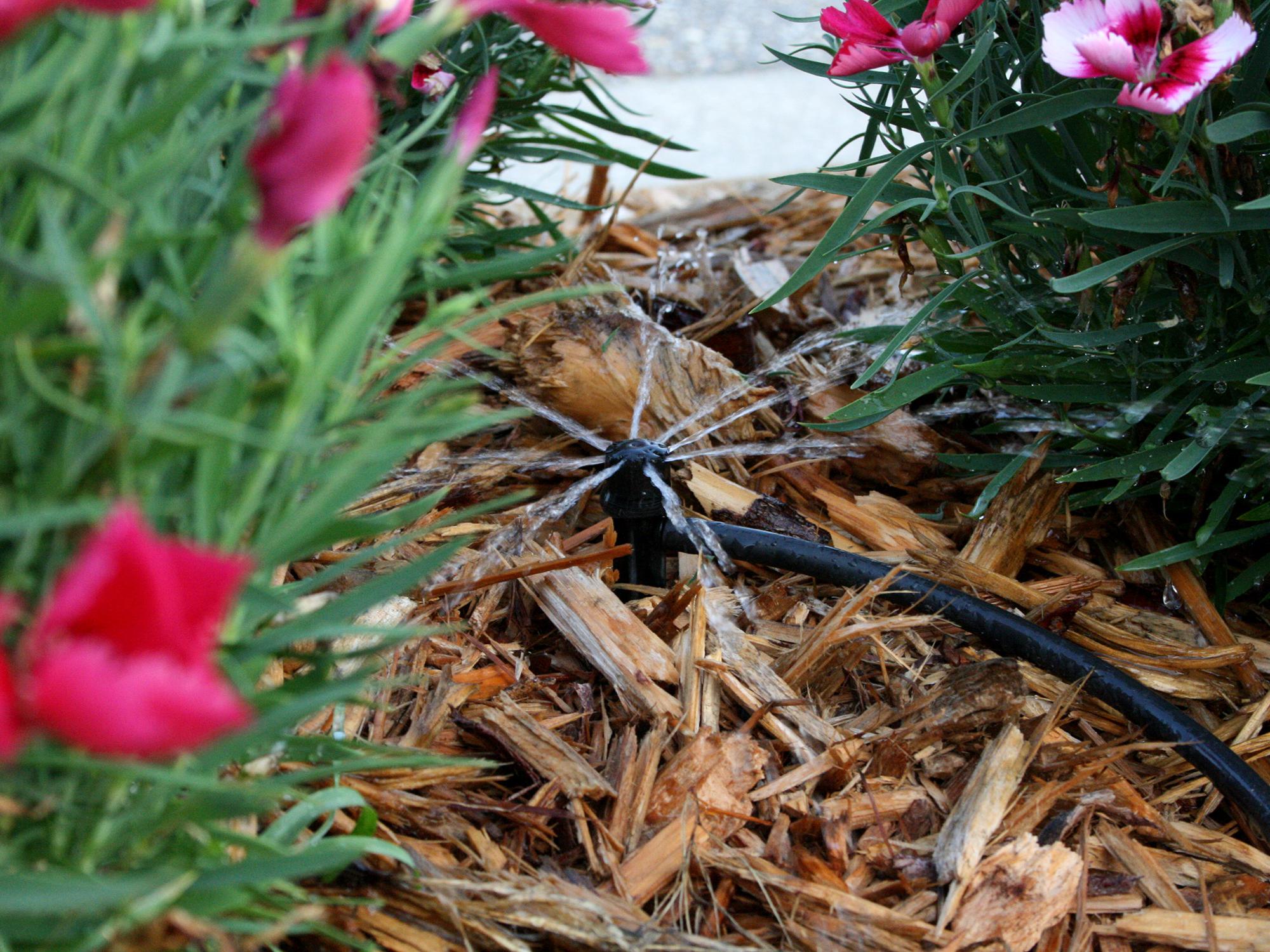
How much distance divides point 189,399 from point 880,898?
0.63 meters

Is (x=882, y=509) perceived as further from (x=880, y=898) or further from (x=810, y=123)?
(x=810, y=123)

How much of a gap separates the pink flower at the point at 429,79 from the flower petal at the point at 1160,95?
1.98 ft

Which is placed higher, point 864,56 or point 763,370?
point 864,56

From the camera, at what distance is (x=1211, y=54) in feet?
2.68

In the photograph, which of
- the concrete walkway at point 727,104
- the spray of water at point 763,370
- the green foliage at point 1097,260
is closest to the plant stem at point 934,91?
the green foliage at point 1097,260

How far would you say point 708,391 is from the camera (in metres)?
1.32

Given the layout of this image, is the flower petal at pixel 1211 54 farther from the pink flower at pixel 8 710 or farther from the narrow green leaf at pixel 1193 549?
the pink flower at pixel 8 710

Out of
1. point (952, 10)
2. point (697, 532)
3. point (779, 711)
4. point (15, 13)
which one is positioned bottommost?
point (779, 711)

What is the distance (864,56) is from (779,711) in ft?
1.85

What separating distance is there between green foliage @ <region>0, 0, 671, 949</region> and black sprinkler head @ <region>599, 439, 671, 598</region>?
0.51 metres

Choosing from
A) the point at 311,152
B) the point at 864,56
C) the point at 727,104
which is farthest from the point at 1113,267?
the point at 727,104

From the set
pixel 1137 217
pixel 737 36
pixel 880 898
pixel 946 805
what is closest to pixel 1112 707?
pixel 946 805

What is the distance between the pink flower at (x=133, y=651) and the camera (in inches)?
12.3

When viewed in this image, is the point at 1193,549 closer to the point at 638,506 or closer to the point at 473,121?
the point at 638,506
